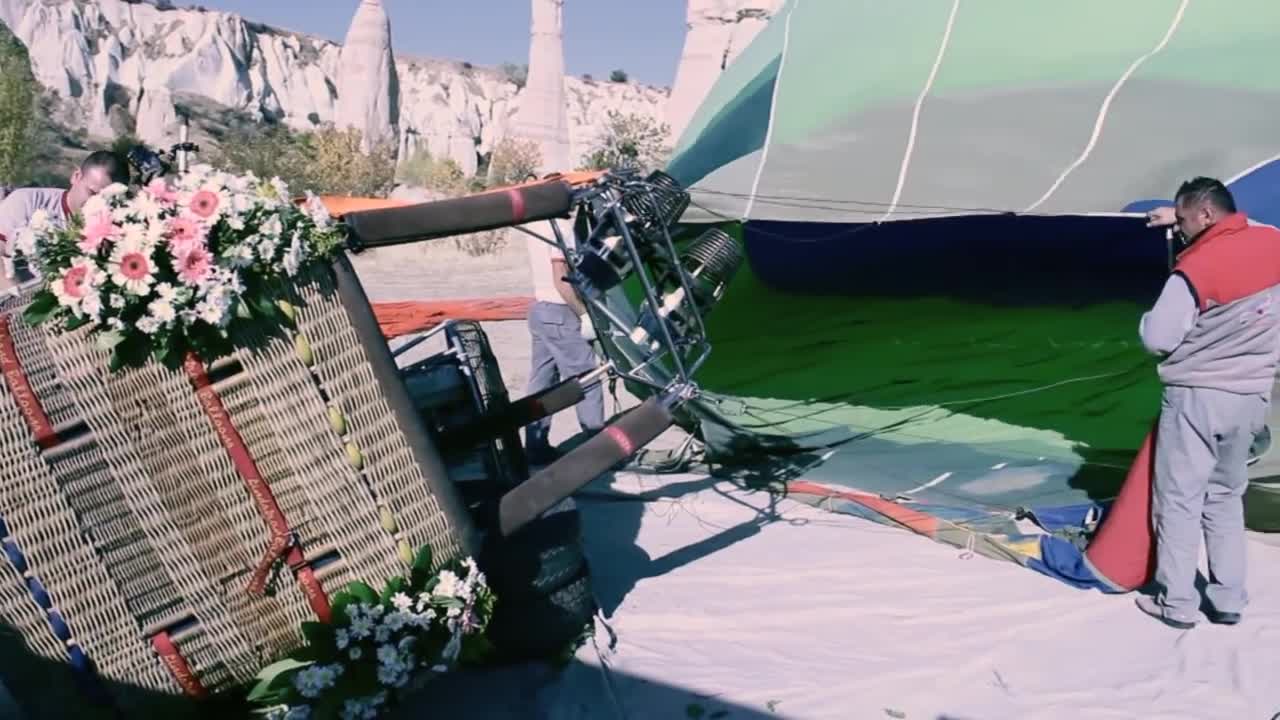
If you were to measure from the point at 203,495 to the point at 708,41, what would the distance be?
107ft

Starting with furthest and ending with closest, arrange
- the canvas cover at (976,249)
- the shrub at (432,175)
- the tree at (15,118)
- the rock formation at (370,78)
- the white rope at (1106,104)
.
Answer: the rock formation at (370,78)
the shrub at (432,175)
the tree at (15,118)
the white rope at (1106,104)
the canvas cover at (976,249)

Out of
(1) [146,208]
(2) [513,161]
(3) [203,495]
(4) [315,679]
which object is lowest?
(2) [513,161]

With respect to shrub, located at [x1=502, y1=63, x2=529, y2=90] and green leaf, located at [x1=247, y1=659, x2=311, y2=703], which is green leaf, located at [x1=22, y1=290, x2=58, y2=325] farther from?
shrub, located at [x1=502, y1=63, x2=529, y2=90]

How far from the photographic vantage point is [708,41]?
3306 cm

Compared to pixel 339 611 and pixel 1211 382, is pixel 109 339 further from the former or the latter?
pixel 1211 382

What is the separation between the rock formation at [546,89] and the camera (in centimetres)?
3972

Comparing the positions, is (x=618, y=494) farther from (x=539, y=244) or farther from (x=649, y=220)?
(x=649, y=220)

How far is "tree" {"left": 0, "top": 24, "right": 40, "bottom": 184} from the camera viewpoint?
70.4 ft

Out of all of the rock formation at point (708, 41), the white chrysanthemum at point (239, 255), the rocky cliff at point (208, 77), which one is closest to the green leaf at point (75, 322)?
the white chrysanthemum at point (239, 255)

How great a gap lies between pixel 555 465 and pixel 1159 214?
256 cm

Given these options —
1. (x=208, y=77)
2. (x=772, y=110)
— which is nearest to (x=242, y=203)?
(x=772, y=110)

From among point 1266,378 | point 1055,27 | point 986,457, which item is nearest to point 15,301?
point 1266,378

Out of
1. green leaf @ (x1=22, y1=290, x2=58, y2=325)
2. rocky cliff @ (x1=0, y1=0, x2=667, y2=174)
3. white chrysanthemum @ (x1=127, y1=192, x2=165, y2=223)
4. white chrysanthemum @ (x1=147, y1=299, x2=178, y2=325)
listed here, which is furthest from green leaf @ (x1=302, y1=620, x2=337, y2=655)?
rocky cliff @ (x1=0, y1=0, x2=667, y2=174)

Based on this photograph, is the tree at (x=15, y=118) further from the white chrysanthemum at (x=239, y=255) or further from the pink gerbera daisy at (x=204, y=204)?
the white chrysanthemum at (x=239, y=255)
